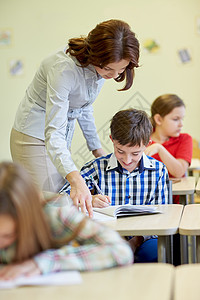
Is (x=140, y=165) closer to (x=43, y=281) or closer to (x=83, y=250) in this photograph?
(x=83, y=250)

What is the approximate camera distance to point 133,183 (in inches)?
85.9

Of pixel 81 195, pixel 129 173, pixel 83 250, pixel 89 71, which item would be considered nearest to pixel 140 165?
pixel 129 173

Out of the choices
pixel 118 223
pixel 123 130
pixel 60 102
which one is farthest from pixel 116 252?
pixel 123 130

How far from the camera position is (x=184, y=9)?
4.57m

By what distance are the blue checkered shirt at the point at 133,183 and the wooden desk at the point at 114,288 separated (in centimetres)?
117

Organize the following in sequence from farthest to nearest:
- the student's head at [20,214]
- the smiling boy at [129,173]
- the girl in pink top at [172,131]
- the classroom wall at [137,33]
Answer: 1. the classroom wall at [137,33]
2. the girl in pink top at [172,131]
3. the smiling boy at [129,173]
4. the student's head at [20,214]

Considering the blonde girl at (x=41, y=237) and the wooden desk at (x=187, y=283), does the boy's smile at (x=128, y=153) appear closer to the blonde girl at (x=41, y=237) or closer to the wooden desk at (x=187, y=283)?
the blonde girl at (x=41, y=237)

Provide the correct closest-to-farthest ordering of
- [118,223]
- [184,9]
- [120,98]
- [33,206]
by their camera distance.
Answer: [33,206] < [118,223] < [120,98] < [184,9]

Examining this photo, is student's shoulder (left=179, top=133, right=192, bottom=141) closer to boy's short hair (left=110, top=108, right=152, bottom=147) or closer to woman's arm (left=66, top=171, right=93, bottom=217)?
boy's short hair (left=110, top=108, right=152, bottom=147)

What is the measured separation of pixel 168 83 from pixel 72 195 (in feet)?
10.3

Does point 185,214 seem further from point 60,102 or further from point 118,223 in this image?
point 60,102

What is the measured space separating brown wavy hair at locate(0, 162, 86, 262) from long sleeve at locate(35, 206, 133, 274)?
3cm

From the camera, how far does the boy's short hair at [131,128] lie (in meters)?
2.09

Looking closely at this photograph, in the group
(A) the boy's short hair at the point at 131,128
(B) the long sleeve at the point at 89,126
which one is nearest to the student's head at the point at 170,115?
(B) the long sleeve at the point at 89,126
